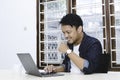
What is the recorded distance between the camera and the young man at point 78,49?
1.93 meters

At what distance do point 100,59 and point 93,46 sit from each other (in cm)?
14

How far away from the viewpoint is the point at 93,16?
150 inches

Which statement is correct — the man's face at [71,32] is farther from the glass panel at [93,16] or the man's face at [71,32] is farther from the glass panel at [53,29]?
the glass panel at [53,29]

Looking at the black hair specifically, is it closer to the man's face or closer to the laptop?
the man's face

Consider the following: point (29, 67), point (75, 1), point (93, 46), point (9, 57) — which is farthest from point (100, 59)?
point (9, 57)

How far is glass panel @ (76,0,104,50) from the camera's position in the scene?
12.3ft

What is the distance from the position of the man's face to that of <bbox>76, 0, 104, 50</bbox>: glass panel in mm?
1562

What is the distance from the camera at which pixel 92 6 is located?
3.84 meters

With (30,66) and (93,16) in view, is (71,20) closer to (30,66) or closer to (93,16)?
(30,66)

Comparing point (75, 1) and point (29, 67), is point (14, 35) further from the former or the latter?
point (29, 67)

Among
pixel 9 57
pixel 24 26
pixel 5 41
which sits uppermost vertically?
pixel 24 26

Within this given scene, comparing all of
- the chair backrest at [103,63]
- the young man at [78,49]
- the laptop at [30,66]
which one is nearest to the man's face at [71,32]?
the young man at [78,49]

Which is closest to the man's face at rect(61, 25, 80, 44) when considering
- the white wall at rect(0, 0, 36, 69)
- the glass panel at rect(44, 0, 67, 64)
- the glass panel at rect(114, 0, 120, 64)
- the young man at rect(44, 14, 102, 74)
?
the young man at rect(44, 14, 102, 74)

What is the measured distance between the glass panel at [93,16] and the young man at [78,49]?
1494 mm
